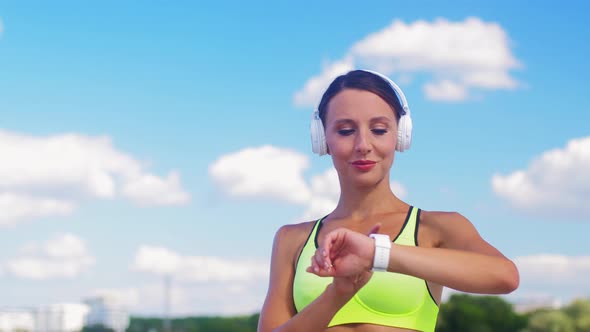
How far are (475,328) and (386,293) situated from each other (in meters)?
112

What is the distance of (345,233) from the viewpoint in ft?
16.4

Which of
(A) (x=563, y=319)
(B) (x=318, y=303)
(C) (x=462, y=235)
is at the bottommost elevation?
(B) (x=318, y=303)

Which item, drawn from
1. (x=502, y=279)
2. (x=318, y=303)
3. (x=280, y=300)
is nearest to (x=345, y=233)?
(x=318, y=303)

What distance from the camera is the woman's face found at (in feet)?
20.2

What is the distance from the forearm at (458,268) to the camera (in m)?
5.15

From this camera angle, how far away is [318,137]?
641 cm

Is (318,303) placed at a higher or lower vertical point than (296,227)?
lower

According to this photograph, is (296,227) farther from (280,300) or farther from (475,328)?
(475,328)

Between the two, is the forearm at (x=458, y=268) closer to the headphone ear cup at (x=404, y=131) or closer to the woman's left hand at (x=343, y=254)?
the woman's left hand at (x=343, y=254)

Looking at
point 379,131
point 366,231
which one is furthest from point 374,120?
point 366,231

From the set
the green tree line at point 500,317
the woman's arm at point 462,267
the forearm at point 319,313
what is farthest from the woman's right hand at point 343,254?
the green tree line at point 500,317

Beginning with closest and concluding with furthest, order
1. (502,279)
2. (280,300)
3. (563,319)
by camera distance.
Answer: (502,279)
(280,300)
(563,319)

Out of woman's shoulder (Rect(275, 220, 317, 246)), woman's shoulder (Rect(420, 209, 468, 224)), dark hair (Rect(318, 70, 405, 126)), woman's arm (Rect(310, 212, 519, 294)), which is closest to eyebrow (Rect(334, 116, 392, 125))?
dark hair (Rect(318, 70, 405, 126))

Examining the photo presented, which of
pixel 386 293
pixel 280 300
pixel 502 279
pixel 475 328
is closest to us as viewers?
pixel 502 279
